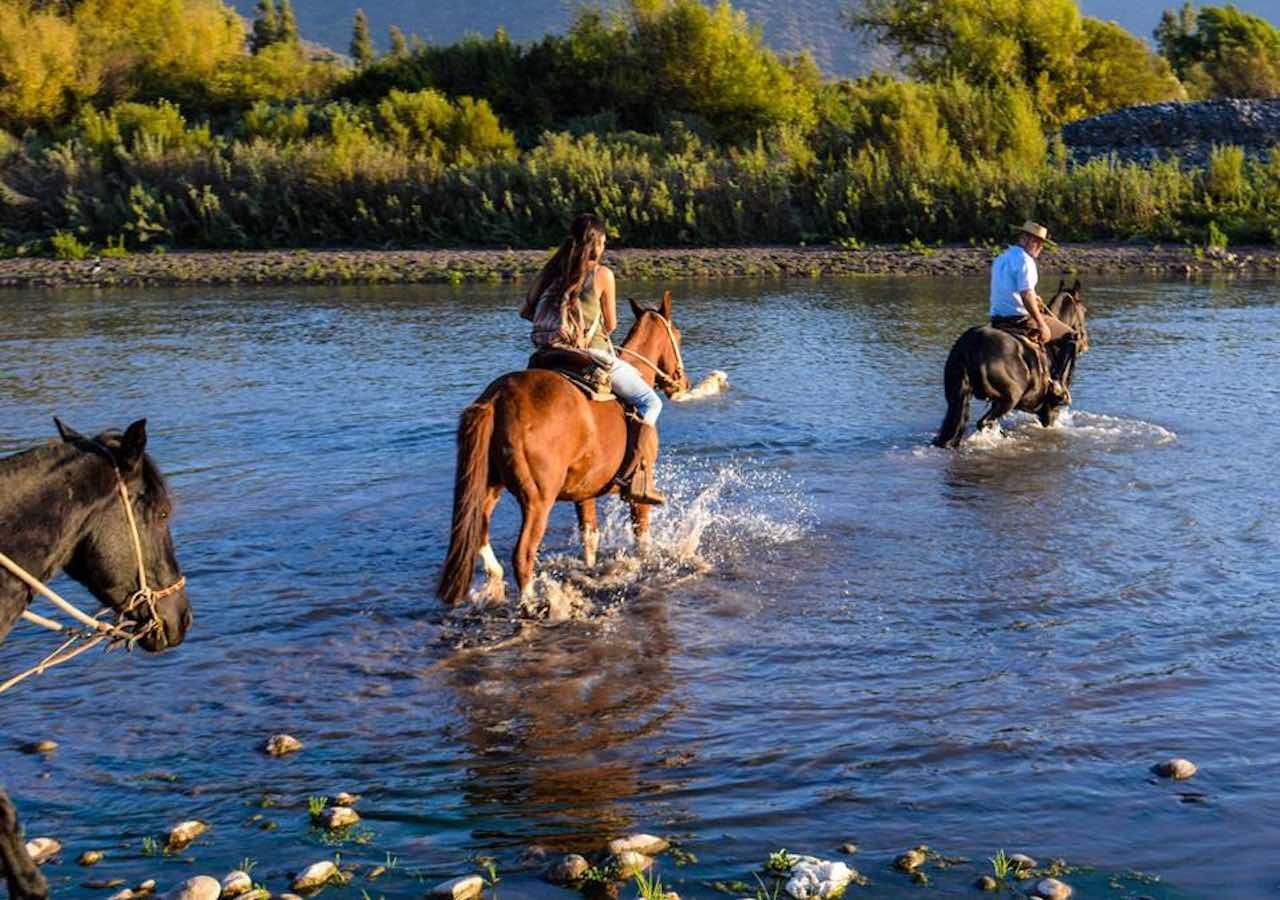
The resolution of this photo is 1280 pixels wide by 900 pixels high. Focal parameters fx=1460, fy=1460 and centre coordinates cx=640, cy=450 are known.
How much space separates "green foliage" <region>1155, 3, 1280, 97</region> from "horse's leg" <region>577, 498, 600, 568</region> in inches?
1815

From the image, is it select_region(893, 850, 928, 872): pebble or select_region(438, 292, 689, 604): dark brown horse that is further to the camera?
select_region(438, 292, 689, 604): dark brown horse

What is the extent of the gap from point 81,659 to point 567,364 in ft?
11.4

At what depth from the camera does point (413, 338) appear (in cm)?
2250

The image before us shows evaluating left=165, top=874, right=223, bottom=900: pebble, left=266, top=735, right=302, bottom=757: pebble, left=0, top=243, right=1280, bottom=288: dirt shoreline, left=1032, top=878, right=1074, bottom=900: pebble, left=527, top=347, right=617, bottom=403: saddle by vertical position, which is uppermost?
left=0, top=243, right=1280, bottom=288: dirt shoreline

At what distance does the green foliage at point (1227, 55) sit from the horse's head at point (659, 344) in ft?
148

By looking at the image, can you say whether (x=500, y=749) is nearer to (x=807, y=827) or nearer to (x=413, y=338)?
(x=807, y=827)

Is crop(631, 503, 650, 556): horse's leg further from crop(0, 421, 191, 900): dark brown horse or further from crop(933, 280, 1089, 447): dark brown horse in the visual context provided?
crop(0, 421, 191, 900): dark brown horse

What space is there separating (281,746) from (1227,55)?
5510cm

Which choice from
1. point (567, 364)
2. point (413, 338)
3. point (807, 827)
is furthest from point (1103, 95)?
point (807, 827)

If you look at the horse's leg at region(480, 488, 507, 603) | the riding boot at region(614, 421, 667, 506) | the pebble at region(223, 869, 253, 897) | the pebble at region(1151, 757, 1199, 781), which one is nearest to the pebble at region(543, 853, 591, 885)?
the pebble at region(223, 869, 253, 897)

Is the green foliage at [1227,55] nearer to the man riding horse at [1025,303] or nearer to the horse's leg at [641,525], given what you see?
the man riding horse at [1025,303]

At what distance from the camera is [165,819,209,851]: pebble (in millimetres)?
5930

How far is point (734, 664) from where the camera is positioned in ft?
27.3

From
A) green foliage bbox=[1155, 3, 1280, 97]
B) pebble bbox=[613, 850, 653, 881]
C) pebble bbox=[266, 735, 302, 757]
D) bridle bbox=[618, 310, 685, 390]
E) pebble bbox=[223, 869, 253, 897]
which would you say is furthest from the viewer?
green foliage bbox=[1155, 3, 1280, 97]
